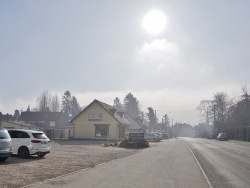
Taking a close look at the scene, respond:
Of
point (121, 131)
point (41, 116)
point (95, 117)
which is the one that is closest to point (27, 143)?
point (95, 117)

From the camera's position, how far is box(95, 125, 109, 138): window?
61.3 m

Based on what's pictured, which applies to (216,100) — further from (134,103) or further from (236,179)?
(236,179)

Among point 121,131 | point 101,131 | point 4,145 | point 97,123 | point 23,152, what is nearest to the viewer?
point 4,145

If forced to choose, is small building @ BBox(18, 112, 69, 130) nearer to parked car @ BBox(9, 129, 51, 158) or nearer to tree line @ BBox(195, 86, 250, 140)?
tree line @ BBox(195, 86, 250, 140)

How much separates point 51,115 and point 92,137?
5157 centimetres

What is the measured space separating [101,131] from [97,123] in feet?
5.21

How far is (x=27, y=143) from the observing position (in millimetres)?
20953

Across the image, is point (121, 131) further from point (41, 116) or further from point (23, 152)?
point (41, 116)

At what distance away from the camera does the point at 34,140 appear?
829 inches

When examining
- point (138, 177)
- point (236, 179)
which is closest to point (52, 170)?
point (138, 177)

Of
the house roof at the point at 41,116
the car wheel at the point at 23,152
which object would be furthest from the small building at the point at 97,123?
the house roof at the point at 41,116

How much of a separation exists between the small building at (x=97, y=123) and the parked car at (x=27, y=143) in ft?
128

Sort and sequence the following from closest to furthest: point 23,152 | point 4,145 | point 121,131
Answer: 1. point 4,145
2. point 23,152
3. point 121,131

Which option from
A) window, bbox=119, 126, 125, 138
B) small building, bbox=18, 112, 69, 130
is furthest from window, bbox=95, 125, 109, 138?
small building, bbox=18, 112, 69, 130
